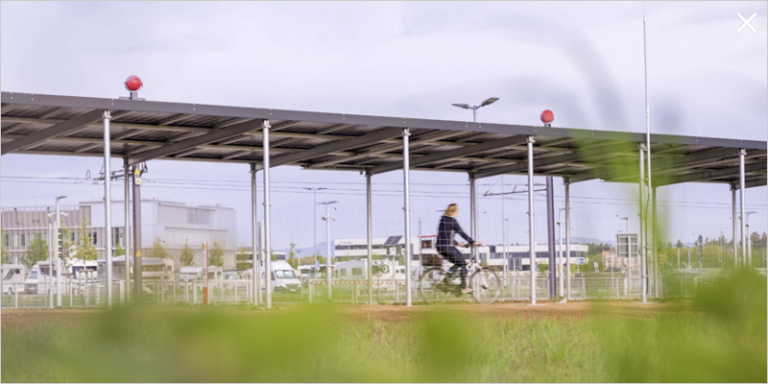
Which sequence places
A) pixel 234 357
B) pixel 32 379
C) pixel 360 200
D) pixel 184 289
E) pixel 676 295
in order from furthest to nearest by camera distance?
1. pixel 360 200
2. pixel 676 295
3. pixel 184 289
4. pixel 32 379
5. pixel 234 357

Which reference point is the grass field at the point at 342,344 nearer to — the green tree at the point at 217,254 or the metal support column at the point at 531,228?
the green tree at the point at 217,254

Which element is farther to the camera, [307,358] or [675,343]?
[675,343]

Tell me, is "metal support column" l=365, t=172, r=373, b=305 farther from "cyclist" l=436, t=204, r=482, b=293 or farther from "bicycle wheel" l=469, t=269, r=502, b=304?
"cyclist" l=436, t=204, r=482, b=293

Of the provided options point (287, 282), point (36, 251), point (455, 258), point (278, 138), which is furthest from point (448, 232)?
point (36, 251)

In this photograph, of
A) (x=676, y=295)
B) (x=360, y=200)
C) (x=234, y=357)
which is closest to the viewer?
(x=234, y=357)

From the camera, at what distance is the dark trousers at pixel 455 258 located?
13.2 m

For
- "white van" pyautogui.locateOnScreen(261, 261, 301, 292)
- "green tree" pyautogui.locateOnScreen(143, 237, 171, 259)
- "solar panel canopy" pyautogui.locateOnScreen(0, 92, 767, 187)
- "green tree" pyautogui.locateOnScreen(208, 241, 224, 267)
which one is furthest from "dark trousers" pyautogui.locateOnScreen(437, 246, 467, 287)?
"green tree" pyautogui.locateOnScreen(143, 237, 171, 259)

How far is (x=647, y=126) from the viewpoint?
1125 mm

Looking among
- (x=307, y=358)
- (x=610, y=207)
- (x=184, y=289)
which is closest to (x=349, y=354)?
(x=307, y=358)

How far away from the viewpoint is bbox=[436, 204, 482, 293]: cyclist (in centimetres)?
1271

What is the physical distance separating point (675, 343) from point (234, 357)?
22.3 inches

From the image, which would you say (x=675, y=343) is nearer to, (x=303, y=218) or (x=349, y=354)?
(x=349, y=354)

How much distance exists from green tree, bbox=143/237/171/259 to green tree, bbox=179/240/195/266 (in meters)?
0.02

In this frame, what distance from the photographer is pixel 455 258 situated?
13.3 metres
